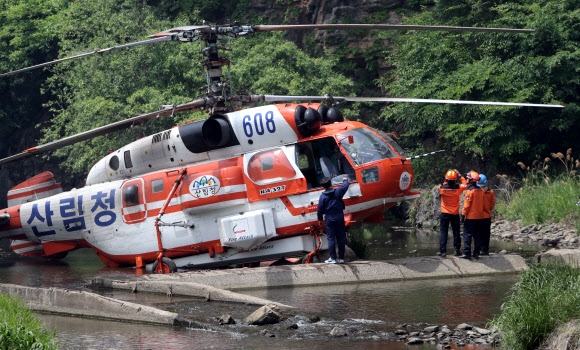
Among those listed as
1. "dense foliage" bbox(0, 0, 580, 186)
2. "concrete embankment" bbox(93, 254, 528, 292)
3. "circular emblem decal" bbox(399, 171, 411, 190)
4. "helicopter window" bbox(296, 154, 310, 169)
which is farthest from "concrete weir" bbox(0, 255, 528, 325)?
"dense foliage" bbox(0, 0, 580, 186)

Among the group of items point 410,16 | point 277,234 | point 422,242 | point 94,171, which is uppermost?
point 410,16

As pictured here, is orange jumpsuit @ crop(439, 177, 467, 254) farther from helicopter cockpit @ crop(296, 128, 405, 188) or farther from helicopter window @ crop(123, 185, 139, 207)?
helicopter window @ crop(123, 185, 139, 207)

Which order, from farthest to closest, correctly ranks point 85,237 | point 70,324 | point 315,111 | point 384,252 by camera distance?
point 384,252 → point 85,237 → point 315,111 → point 70,324

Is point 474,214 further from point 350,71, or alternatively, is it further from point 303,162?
point 350,71

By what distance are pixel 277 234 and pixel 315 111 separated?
2.39m

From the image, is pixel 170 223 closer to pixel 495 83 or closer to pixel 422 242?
pixel 422 242

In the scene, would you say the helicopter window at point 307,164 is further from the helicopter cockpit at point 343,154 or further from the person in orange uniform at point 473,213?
the person in orange uniform at point 473,213

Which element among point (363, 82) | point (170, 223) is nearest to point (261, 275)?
point (170, 223)

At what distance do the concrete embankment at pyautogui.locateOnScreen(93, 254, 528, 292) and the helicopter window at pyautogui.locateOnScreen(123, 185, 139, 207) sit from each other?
2.64m

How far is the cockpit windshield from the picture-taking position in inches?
623

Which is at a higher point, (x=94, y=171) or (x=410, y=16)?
(x=410, y=16)

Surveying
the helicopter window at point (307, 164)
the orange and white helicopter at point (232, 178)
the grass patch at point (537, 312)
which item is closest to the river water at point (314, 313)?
the grass patch at point (537, 312)

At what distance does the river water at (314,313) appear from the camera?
10.6m

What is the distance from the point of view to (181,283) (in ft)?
46.5
